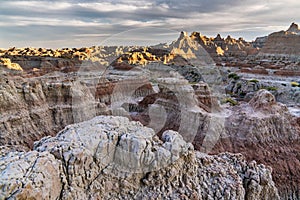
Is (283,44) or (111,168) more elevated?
(283,44)

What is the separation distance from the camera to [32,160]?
575cm

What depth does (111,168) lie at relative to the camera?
702 cm

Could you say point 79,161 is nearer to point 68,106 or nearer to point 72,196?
point 72,196

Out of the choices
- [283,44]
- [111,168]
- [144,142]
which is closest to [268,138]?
[144,142]

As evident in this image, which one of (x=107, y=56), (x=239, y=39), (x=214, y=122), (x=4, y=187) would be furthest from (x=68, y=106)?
(x=239, y=39)

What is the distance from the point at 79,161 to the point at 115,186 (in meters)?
1.26

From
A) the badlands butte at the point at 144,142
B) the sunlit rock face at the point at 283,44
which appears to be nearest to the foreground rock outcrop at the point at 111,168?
the badlands butte at the point at 144,142

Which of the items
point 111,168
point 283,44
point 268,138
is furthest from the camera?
point 283,44

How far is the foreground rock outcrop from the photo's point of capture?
5.56 meters

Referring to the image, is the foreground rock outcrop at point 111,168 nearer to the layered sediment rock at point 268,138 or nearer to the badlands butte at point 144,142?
the badlands butte at point 144,142

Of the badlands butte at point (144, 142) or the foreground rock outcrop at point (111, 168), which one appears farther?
the badlands butte at point (144, 142)

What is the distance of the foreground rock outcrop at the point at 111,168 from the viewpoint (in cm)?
556

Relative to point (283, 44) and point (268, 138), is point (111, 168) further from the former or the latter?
point (283, 44)

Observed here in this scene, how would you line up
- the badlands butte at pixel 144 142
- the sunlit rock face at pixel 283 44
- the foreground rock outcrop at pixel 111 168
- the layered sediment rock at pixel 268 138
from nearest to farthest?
the foreground rock outcrop at pixel 111 168, the badlands butte at pixel 144 142, the layered sediment rock at pixel 268 138, the sunlit rock face at pixel 283 44
